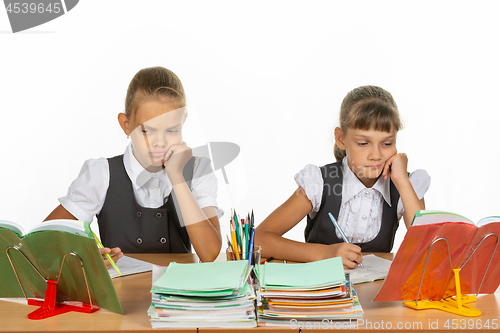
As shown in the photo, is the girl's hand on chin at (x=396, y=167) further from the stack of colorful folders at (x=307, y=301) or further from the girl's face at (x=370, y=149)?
the stack of colorful folders at (x=307, y=301)

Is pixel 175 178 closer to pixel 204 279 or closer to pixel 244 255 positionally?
pixel 244 255

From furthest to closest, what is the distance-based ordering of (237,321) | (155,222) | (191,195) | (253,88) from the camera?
(253,88) < (155,222) < (191,195) < (237,321)

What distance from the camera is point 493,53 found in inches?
83.6

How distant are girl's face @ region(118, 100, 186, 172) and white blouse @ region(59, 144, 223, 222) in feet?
0.24

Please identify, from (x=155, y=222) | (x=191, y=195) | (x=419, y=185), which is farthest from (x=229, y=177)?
(x=419, y=185)

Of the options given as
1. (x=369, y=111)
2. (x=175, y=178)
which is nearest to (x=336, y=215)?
(x=369, y=111)

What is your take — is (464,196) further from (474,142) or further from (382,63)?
(382,63)

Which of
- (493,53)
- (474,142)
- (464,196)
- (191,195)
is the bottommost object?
(464,196)

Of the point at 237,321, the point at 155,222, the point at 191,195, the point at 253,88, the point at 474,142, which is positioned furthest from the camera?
the point at 474,142

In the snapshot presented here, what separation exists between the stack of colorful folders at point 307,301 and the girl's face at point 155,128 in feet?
2.14

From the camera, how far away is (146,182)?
5.00 ft

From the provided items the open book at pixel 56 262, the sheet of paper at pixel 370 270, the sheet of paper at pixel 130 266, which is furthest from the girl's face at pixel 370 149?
the open book at pixel 56 262

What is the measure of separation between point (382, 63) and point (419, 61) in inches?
6.5

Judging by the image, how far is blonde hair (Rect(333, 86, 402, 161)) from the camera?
1.45 meters
